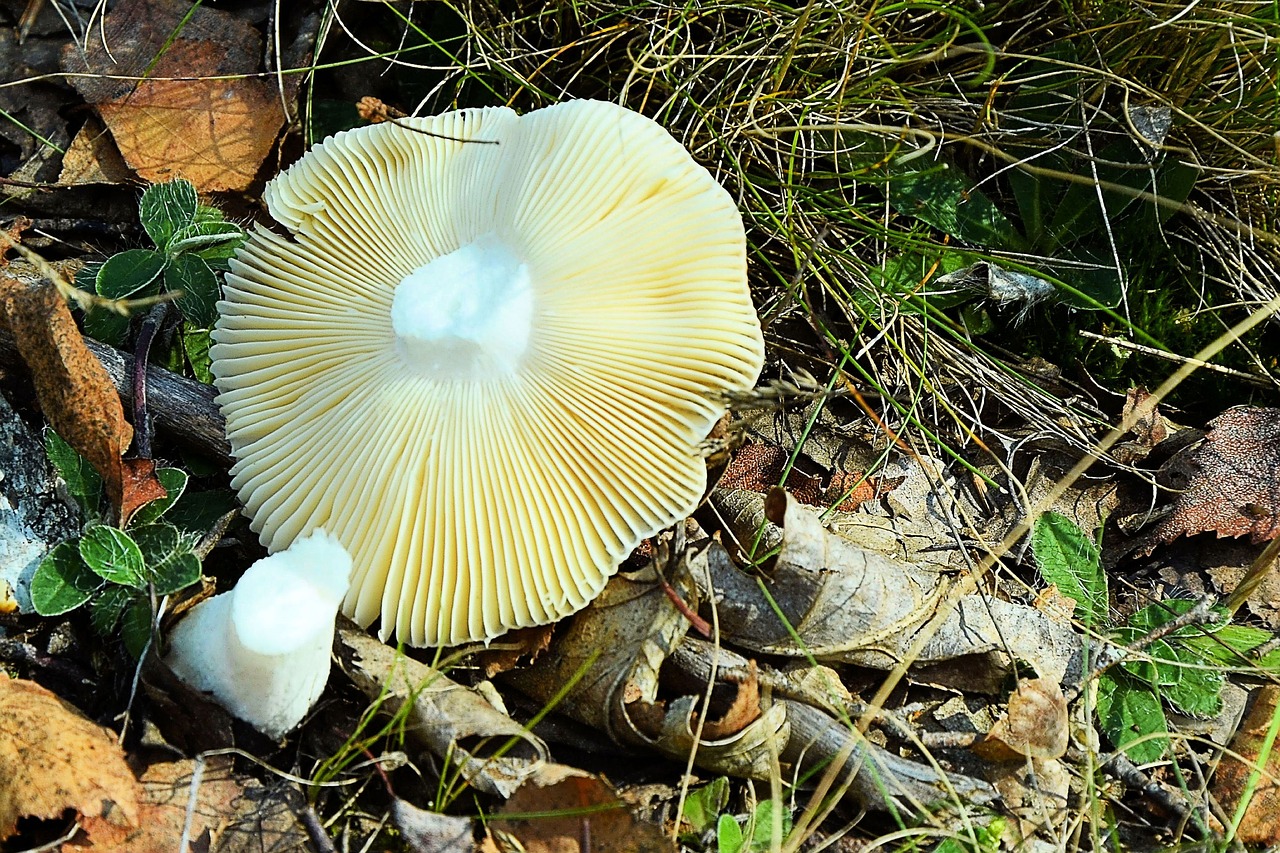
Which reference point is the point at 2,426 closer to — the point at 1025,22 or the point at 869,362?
the point at 869,362

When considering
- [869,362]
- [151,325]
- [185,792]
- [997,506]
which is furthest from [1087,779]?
[151,325]

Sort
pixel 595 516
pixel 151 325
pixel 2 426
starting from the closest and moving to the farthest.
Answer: pixel 595 516 → pixel 2 426 → pixel 151 325

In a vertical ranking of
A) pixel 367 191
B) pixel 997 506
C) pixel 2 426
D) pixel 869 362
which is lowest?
pixel 997 506

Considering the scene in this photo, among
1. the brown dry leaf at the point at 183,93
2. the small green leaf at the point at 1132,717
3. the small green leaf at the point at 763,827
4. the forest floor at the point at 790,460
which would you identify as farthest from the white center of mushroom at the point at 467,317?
the small green leaf at the point at 1132,717

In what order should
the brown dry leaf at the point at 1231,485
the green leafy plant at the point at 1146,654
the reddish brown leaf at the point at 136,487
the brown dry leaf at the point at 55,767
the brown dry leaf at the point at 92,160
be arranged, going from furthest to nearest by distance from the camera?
the brown dry leaf at the point at 92,160 < the brown dry leaf at the point at 1231,485 < the green leafy plant at the point at 1146,654 < the reddish brown leaf at the point at 136,487 < the brown dry leaf at the point at 55,767

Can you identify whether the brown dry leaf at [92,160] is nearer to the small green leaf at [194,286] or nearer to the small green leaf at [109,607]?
the small green leaf at [194,286]

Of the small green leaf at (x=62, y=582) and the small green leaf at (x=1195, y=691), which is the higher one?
the small green leaf at (x=62, y=582)
